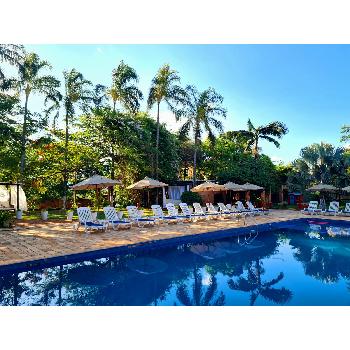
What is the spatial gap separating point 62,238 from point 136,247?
2.59 metres

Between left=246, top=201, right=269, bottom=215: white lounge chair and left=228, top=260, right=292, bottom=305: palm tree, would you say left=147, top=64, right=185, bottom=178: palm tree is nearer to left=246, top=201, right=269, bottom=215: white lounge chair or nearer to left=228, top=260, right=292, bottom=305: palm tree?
left=246, top=201, right=269, bottom=215: white lounge chair

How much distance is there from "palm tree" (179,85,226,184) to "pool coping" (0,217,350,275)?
29.1ft

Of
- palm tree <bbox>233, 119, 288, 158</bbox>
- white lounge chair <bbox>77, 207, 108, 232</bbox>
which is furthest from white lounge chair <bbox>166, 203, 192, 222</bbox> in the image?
palm tree <bbox>233, 119, 288, 158</bbox>

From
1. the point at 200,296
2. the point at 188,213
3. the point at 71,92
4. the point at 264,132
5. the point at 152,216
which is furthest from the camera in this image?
the point at 264,132

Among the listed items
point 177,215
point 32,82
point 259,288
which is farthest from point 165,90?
point 259,288

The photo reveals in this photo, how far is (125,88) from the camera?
69.6 feet

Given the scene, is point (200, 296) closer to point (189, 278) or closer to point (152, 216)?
point (189, 278)

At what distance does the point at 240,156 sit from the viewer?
87.8ft

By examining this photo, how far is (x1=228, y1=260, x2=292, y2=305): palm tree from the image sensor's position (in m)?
6.53

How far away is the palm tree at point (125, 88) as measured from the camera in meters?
21.0

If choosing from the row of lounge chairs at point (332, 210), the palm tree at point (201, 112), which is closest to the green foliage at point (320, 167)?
the row of lounge chairs at point (332, 210)
